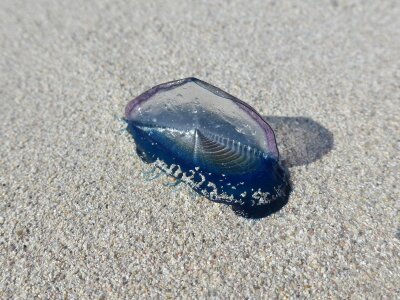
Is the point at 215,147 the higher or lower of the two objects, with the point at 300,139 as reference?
higher

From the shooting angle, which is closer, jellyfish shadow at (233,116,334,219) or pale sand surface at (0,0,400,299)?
pale sand surface at (0,0,400,299)

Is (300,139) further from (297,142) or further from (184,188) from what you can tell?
(184,188)

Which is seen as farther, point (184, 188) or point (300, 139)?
point (300, 139)

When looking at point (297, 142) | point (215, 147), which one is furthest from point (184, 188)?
point (297, 142)

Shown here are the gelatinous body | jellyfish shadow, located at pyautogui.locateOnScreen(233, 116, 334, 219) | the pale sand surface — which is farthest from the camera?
jellyfish shadow, located at pyautogui.locateOnScreen(233, 116, 334, 219)

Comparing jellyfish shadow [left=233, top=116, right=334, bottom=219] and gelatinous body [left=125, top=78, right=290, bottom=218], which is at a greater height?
gelatinous body [left=125, top=78, right=290, bottom=218]

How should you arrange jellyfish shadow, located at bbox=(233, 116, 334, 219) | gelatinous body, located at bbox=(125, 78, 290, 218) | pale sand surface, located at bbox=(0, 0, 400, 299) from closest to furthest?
pale sand surface, located at bbox=(0, 0, 400, 299), gelatinous body, located at bbox=(125, 78, 290, 218), jellyfish shadow, located at bbox=(233, 116, 334, 219)

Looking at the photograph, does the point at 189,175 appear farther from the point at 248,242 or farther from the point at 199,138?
the point at 248,242

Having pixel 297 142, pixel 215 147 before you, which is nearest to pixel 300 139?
pixel 297 142
